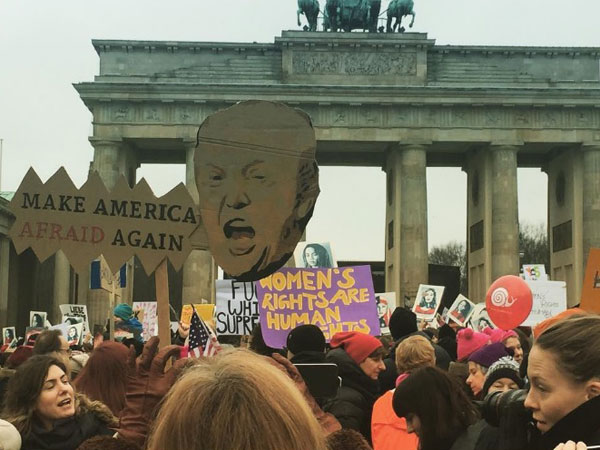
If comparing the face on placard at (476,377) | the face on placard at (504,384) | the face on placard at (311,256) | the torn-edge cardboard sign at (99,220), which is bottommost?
the face on placard at (476,377)

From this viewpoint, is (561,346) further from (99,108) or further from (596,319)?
(99,108)

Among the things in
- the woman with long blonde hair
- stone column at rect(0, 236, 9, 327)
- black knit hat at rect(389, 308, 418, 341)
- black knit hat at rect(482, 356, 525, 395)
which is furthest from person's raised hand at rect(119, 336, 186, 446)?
stone column at rect(0, 236, 9, 327)

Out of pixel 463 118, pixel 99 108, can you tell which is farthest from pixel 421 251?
pixel 99 108

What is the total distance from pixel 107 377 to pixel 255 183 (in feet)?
5.38

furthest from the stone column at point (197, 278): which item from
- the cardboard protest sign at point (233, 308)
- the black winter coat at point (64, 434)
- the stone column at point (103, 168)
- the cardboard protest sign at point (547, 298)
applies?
the black winter coat at point (64, 434)

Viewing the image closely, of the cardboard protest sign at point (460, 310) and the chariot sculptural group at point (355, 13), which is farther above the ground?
the chariot sculptural group at point (355, 13)

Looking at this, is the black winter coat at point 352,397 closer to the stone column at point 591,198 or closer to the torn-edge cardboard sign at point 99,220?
the torn-edge cardboard sign at point 99,220

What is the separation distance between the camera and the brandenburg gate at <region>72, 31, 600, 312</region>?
58.6m

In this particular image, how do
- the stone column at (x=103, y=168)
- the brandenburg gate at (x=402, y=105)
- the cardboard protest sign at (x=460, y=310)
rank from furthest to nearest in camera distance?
the brandenburg gate at (x=402, y=105) < the stone column at (x=103, y=168) < the cardboard protest sign at (x=460, y=310)

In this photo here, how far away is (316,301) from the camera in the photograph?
10.6m

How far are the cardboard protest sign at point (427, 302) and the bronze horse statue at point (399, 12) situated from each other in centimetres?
3586

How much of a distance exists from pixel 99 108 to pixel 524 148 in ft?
84.3

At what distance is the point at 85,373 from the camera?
21.1ft

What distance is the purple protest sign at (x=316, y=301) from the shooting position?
32.1 feet
